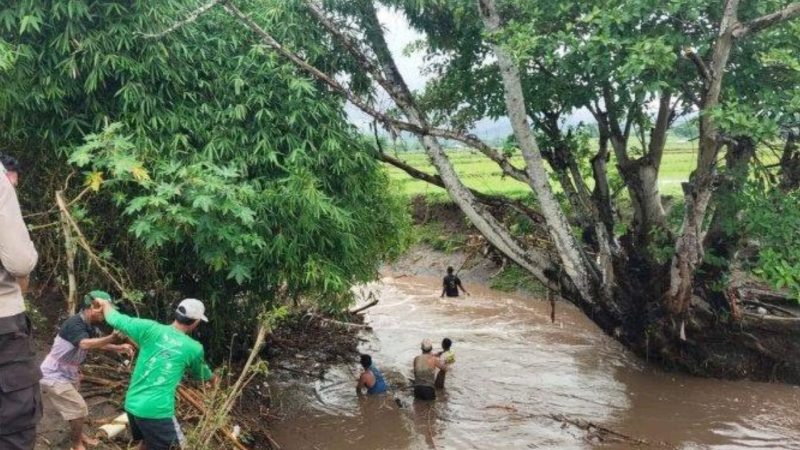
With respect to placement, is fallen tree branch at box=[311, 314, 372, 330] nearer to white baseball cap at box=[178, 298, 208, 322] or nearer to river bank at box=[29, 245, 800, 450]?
river bank at box=[29, 245, 800, 450]

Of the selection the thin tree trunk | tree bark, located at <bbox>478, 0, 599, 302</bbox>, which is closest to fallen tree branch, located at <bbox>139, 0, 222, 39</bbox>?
the thin tree trunk

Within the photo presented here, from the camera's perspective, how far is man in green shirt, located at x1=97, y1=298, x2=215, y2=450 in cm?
468

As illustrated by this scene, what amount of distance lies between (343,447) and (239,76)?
4.75 m

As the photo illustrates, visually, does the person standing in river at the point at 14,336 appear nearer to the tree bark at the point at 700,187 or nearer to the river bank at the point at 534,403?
the river bank at the point at 534,403

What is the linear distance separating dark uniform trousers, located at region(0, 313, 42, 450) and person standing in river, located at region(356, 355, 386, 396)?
6008 millimetres

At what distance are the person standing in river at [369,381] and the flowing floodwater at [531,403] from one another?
6.2 inches

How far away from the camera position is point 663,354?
10.2 meters

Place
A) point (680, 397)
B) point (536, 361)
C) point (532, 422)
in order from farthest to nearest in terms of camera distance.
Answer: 1. point (536, 361)
2. point (680, 397)
3. point (532, 422)

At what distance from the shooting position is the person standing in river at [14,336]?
125 inches

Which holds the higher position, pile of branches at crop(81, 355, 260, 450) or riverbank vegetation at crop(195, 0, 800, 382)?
riverbank vegetation at crop(195, 0, 800, 382)

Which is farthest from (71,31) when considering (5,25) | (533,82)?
(533,82)

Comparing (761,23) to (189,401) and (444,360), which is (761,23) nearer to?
(444,360)

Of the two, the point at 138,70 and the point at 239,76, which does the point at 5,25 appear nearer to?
the point at 138,70

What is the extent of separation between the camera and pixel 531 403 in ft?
30.5
